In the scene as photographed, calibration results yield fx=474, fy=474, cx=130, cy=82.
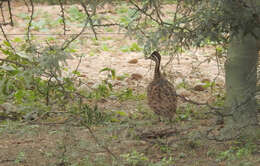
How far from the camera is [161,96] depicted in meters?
5.16

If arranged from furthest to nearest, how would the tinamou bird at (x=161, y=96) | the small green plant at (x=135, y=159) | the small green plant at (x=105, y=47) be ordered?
the small green plant at (x=105, y=47) → the tinamou bird at (x=161, y=96) → the small green plant at (x=135, y=159)

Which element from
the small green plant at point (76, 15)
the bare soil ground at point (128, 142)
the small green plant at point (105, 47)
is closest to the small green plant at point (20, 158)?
the bare soil ground at point (128, 142)

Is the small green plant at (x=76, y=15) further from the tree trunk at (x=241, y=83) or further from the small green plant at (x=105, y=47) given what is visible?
the tree trunk at (x=241, y=83)

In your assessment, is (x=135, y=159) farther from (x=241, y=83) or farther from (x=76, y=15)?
(x=76, y=15)

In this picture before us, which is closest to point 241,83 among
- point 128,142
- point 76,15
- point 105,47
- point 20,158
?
point 128,142

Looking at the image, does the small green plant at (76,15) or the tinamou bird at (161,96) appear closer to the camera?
the tinamou bird at (161,96)

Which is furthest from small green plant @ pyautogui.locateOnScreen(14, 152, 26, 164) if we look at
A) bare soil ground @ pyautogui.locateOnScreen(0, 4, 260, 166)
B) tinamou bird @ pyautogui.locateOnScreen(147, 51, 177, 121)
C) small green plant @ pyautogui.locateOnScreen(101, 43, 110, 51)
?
small green plant @ pyautogui.locateOnScreen(101, 43, 110, 51)

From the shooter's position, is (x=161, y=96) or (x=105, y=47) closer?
(x=161, y=96)

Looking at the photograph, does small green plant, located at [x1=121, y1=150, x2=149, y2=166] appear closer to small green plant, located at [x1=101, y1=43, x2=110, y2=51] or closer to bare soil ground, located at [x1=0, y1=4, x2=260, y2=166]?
bare soil ground, located at [x1=0, y1=4, x2=260, y2=166]

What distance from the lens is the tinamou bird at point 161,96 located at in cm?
507

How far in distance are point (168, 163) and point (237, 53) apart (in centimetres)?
121

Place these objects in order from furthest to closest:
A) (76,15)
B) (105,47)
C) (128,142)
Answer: (76,15), (105,47), (128,142)

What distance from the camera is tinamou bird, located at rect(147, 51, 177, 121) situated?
200 inches

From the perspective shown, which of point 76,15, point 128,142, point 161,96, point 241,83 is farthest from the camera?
point 76,15
